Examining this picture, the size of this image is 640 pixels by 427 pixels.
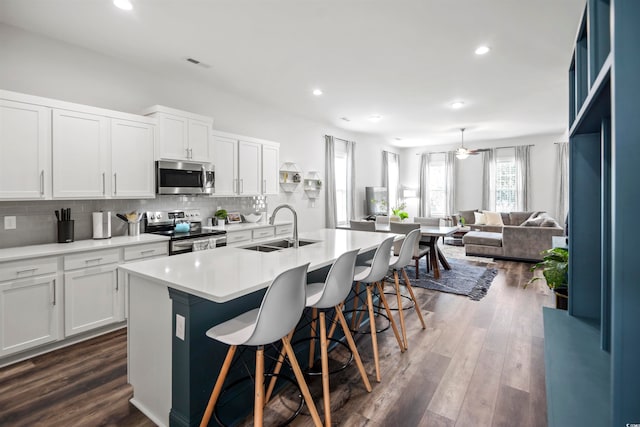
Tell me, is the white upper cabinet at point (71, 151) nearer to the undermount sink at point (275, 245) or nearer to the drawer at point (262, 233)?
the drawer at point (262, 233)

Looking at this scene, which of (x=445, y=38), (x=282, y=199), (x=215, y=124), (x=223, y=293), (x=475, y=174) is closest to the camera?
(x=223, y=293)

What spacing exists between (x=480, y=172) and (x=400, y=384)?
8.61m

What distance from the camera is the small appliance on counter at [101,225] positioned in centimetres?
337

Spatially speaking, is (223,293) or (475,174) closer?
(223,293)

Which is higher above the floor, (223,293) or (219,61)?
(219,61)

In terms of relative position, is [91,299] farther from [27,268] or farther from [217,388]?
[217,388]

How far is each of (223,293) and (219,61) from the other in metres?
3.21

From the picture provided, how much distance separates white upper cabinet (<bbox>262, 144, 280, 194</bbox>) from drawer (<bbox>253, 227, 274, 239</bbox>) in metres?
0.65

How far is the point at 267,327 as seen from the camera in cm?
154

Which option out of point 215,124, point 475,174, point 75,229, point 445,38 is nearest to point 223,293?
point 75,229

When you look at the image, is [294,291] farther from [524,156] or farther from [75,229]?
[524,156]

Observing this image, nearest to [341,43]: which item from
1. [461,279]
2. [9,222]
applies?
[9,222]

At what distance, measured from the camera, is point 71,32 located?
123 inches

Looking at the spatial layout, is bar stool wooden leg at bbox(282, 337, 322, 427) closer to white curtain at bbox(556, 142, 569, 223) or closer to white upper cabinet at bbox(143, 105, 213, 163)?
white upper cabinet at bbox(143, 105, 213, 163)
